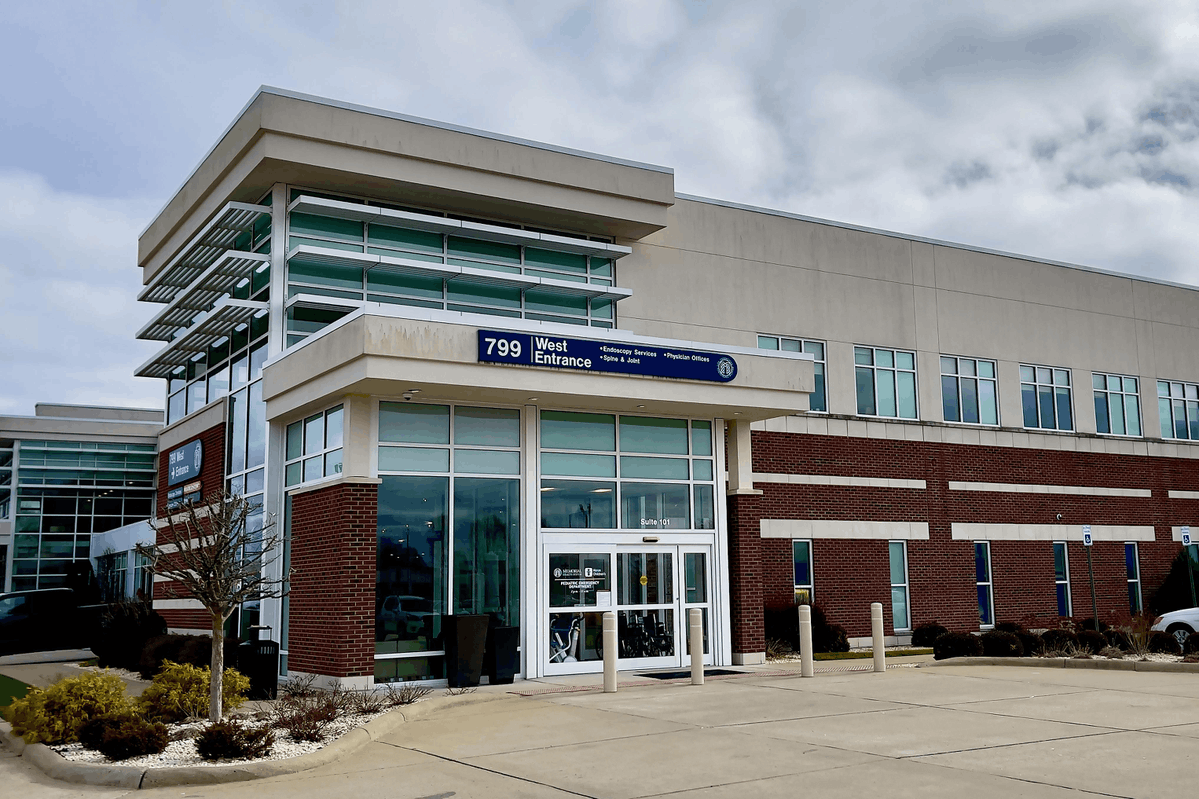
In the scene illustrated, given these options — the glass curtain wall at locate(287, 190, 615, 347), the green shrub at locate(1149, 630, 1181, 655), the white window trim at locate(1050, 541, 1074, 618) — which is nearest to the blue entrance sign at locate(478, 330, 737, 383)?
the glass curtain wall at locate(287, 190, 615, 347)

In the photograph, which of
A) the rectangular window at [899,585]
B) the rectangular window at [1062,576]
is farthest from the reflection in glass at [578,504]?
the rectangular window at [1062,576]

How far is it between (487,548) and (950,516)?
14868mm

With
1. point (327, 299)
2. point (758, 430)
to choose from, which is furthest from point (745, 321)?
point (327, 299)

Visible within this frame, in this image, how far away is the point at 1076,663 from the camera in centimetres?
1881

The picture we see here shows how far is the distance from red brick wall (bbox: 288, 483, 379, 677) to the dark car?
13032mm

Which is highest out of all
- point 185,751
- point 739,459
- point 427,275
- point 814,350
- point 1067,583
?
point 427,275

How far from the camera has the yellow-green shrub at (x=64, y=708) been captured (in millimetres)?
11688

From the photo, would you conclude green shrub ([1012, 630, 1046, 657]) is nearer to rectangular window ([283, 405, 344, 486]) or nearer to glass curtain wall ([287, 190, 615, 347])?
glass curtain wall ([287, 190, 615, 347])

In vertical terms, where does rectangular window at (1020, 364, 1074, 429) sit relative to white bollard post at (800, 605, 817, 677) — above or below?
above

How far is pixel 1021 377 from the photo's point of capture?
3091cm

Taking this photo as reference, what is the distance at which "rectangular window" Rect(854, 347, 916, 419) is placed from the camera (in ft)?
91.4

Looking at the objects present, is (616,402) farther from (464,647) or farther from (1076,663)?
(1076,663)

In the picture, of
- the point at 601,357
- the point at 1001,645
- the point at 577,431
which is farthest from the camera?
the point at 1001,645

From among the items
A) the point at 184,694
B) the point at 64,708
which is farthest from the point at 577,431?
the point at 64,708
